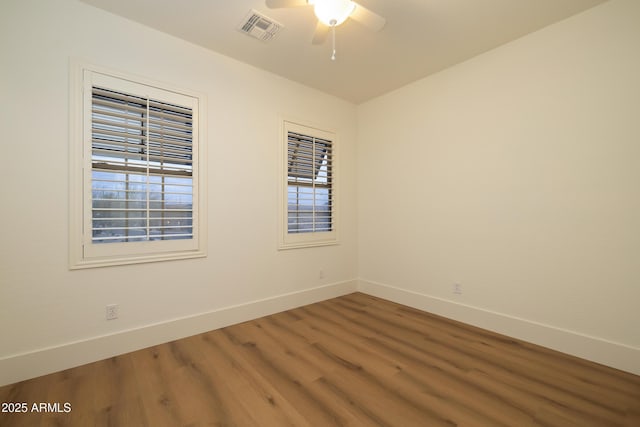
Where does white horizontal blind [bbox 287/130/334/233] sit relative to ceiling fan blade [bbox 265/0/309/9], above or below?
below

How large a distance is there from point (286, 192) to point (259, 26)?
1656 millimetres

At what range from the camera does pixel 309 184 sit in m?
3.55

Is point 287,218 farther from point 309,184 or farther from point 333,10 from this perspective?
point 333,10

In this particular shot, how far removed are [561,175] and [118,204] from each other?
12.1ft

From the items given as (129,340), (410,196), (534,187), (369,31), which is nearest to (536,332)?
(534,187)

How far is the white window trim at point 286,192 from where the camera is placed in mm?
3250

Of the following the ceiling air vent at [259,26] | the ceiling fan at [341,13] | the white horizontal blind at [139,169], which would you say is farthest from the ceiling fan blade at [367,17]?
the white horizontal blind at [139,169]

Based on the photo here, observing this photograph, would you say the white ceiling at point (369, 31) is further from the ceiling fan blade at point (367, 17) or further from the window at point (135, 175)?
the window at point (135, 175)

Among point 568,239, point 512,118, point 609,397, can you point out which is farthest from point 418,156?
point 609,397

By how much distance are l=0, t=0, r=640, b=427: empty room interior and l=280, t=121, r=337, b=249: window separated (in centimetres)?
10

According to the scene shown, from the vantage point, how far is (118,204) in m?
2.24

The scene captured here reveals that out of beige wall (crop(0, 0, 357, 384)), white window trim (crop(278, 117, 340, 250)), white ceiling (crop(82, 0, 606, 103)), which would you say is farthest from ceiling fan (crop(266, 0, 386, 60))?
white window trim (crop(278, 117, 340, 250))

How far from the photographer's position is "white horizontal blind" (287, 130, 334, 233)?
133 inches

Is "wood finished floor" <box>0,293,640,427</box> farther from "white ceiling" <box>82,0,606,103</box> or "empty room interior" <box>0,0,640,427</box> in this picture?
"white ceiling" <box>82,0,606,103</box>
